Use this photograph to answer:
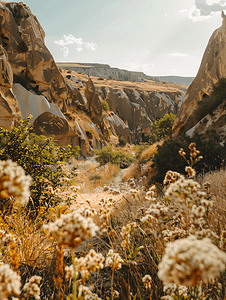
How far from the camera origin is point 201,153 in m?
6.10

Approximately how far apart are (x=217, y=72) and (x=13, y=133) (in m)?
12.0

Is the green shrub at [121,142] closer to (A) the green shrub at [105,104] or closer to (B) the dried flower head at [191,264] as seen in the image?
(A) the green shrub at [105,104]

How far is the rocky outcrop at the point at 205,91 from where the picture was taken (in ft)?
30.8

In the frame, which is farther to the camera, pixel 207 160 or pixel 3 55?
pixel 3 55

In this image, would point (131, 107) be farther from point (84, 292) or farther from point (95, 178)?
point (84, 292)

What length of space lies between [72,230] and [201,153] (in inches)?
255

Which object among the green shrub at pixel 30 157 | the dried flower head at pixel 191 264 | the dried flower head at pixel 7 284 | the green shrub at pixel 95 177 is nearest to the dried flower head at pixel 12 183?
the dried flower head at pixel 7 284

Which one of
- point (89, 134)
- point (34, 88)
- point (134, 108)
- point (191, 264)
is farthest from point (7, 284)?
point (134, 108)

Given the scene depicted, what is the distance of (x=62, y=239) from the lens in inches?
22.8

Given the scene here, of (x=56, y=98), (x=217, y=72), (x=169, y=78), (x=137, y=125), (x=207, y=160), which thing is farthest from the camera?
(x=169, y=78)

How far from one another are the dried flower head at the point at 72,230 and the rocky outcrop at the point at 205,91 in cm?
967

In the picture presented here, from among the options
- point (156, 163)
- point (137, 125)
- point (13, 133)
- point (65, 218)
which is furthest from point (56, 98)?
point (137, 125)

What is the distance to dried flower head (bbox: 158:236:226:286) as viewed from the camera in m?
0.42

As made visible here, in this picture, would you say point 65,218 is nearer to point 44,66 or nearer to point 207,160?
point 207,160
